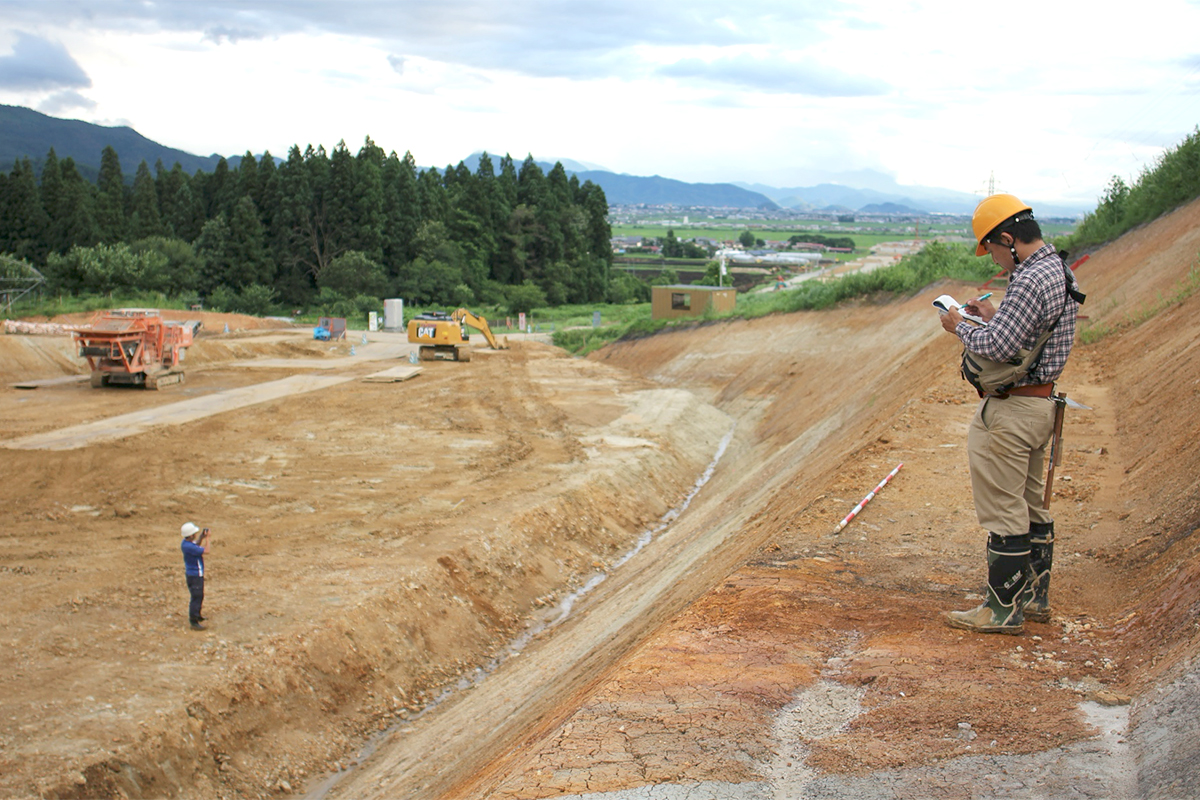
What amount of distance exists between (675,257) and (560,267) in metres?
63.6

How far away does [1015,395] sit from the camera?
510 centimetres

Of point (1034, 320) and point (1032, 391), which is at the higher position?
point (1034, 320)

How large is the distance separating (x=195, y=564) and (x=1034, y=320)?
374 inches

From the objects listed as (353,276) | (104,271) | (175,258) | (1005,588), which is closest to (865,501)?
(1005,588)

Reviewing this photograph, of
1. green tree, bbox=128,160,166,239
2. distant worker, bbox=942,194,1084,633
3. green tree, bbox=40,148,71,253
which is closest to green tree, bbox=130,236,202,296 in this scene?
green tree, bbox=128,160,166,239

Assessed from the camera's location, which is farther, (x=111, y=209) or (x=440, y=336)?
(x=111, y=209)

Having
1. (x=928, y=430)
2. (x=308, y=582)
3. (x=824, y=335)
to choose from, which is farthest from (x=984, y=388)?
(x=824, y=335)

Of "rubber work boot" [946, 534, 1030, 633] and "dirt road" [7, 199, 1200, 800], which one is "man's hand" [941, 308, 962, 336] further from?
"dirt road" [7, 199, 1200, 800]

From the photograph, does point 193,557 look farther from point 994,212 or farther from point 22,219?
point 22,219

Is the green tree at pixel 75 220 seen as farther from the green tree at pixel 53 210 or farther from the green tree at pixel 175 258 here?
the green tree at pixel 175 258

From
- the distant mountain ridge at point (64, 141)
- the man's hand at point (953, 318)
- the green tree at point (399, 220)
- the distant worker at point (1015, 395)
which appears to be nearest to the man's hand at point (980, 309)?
the distant worker at point (1015, 395)

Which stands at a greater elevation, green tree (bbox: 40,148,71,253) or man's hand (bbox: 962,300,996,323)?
green tree (bbox: 40,148,71,253)

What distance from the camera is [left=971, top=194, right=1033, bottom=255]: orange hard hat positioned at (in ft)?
16.9

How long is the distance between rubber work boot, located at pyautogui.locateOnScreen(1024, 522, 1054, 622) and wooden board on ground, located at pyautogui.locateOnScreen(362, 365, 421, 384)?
1155 inches
